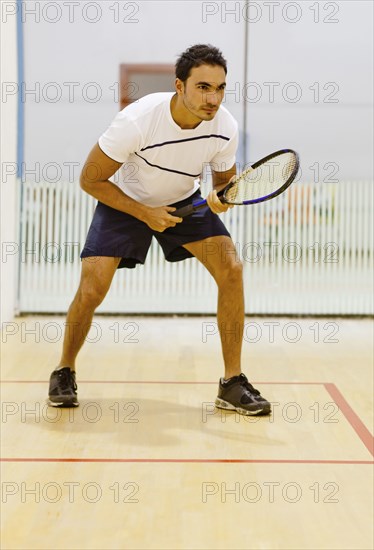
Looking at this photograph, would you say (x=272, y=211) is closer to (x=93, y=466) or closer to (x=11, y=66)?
(x=11, y=66)

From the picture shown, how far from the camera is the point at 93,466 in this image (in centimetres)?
225

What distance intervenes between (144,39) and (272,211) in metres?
1.14

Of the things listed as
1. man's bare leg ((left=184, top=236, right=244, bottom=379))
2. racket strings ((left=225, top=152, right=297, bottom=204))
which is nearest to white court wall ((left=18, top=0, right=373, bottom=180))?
man's bare leg ((left=184, top=236, right=244, bottom=379))

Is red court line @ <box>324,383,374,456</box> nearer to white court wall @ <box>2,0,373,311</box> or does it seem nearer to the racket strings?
the racket strings

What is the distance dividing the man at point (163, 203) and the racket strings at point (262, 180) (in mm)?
64

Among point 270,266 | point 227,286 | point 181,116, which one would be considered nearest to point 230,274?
point 227,286

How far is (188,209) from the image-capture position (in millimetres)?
2697

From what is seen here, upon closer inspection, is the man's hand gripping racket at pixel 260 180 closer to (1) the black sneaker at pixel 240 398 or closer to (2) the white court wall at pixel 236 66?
(1) the black sneaker at pixel 240 398

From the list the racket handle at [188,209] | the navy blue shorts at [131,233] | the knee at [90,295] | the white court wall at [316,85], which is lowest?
the knee at [90,295]

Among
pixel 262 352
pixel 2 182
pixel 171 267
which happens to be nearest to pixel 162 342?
pixel 262 352

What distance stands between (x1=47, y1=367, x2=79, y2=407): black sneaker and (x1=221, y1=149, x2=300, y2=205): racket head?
0.80 m

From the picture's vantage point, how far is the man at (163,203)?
2.65 m

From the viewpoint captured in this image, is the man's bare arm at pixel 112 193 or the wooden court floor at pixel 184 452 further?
the man's bare arm at pixel 112 193

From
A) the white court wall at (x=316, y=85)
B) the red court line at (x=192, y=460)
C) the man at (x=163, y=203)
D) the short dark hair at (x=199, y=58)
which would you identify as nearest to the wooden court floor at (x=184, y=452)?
the red court line at (x=192, y=460)
